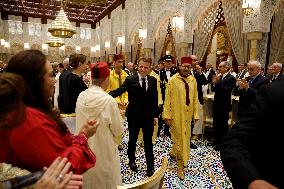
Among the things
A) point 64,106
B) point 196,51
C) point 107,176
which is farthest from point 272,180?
point 196,51

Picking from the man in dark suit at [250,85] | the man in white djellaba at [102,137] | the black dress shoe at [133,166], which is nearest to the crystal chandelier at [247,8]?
the man in dark suit at [250,85]

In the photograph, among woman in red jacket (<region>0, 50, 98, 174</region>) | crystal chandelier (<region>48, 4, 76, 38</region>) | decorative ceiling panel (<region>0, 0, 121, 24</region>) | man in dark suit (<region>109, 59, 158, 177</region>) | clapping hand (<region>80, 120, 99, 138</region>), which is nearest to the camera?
woman in red jacket (<region>0, 50, 98, 174</region>)

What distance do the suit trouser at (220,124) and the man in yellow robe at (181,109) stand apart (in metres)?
1.48

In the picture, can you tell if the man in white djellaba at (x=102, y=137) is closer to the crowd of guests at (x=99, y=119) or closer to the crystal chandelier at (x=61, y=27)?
the crowd of guests at (x=99, y=119)

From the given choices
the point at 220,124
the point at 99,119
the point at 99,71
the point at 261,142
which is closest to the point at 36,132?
the point at 261,142

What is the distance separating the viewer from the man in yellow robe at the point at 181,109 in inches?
160

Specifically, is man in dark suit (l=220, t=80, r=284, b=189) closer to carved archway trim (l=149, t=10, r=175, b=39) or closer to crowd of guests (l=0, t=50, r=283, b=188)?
crowd of guests (l=0, t=50, r=283, b=188)

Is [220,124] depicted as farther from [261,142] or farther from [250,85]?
[261,142]

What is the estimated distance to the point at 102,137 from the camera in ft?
8.41

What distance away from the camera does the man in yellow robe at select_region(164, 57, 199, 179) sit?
160 inches

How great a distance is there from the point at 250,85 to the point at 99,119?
304cm

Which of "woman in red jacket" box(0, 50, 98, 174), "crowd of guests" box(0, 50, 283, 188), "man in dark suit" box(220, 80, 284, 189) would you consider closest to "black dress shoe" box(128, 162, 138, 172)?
"crowd of guests" box(0, 50, 283, 188)

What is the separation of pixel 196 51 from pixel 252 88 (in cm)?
617

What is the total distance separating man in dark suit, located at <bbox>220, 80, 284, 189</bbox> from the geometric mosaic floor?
2814mm
